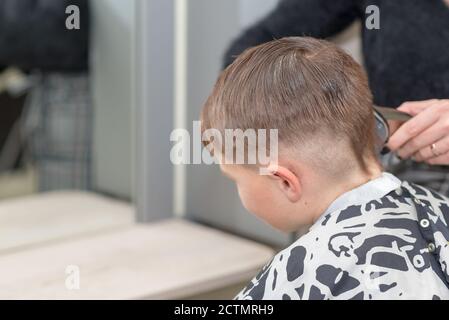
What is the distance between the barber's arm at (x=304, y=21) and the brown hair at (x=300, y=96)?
38 centimetres

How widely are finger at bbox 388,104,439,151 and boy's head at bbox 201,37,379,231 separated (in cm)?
9

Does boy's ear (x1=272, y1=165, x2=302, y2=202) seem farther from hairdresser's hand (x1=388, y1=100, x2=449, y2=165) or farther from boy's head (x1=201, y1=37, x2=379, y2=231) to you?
hairdresser's hand (x1=388, y1=100, x2=449, y2=165)

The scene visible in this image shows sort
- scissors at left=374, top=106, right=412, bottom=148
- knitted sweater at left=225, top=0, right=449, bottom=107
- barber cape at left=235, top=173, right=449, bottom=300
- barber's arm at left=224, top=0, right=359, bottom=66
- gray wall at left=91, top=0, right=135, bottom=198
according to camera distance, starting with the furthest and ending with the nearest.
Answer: gray wall at left=91, top=0, right=135, bottom=198 → barber's arm at left=224, top=0, right=359, bottom=66 → knitted sweater at left=225, top=0, right=449, bottom=107 → scissors at left=374, top=106, right=412, bottom=148 → barber cape at left=235, top=173, right=449, bottom=300

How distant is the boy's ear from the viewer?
2.58ft

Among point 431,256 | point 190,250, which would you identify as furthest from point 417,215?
point 190,250

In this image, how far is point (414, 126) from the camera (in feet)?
2.93

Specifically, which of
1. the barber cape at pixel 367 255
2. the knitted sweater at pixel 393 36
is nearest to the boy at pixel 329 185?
the barber cape at pixel 367 255

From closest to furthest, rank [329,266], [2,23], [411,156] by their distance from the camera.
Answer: [329,266], [411,156], [2,23]

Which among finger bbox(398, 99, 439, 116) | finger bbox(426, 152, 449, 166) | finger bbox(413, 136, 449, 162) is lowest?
finger bbox(426, 152, 449, 166)

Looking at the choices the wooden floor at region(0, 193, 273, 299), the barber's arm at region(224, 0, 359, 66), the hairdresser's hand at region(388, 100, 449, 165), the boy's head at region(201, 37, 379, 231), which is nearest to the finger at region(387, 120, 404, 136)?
the hairdresser's hand at region(388, 100, 449, 165)

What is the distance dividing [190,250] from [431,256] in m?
0.66
